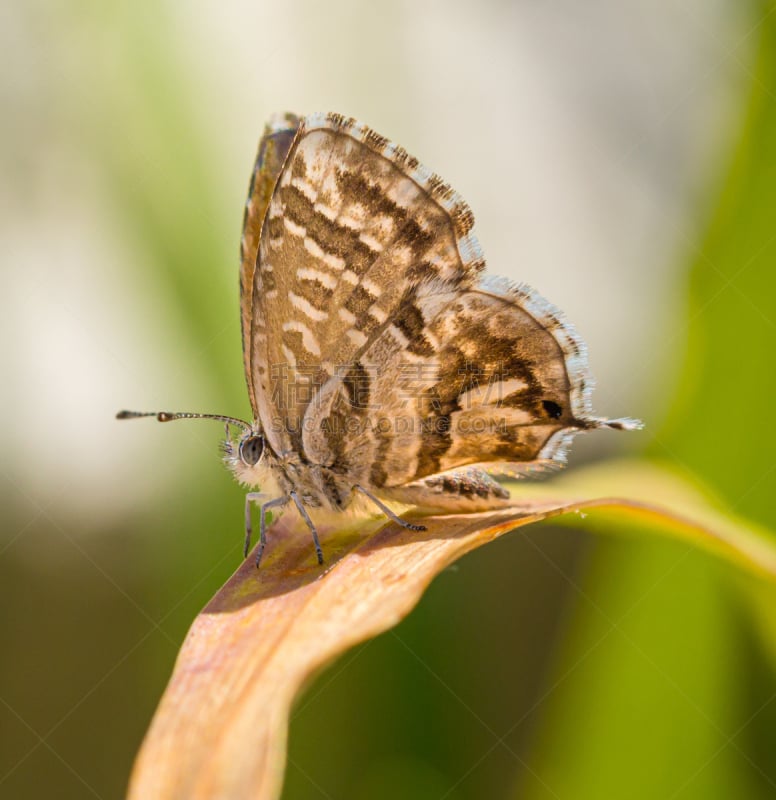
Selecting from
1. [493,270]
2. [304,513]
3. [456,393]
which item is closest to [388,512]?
[304,513]

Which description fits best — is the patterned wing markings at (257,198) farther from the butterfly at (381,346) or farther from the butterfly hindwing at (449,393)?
the butterfly hindwing at (449,393)

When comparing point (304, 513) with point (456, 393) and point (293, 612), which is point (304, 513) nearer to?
point (456, 393)

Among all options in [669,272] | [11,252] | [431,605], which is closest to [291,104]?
[11,252]

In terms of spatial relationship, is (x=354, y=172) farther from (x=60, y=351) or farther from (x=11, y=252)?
(x=11, y=252)

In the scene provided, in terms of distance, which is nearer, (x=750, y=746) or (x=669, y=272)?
(x=750, y=746)

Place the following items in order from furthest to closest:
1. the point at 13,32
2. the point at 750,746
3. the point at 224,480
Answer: the point at 13,32
the point at 224,480
the point at 750,746
